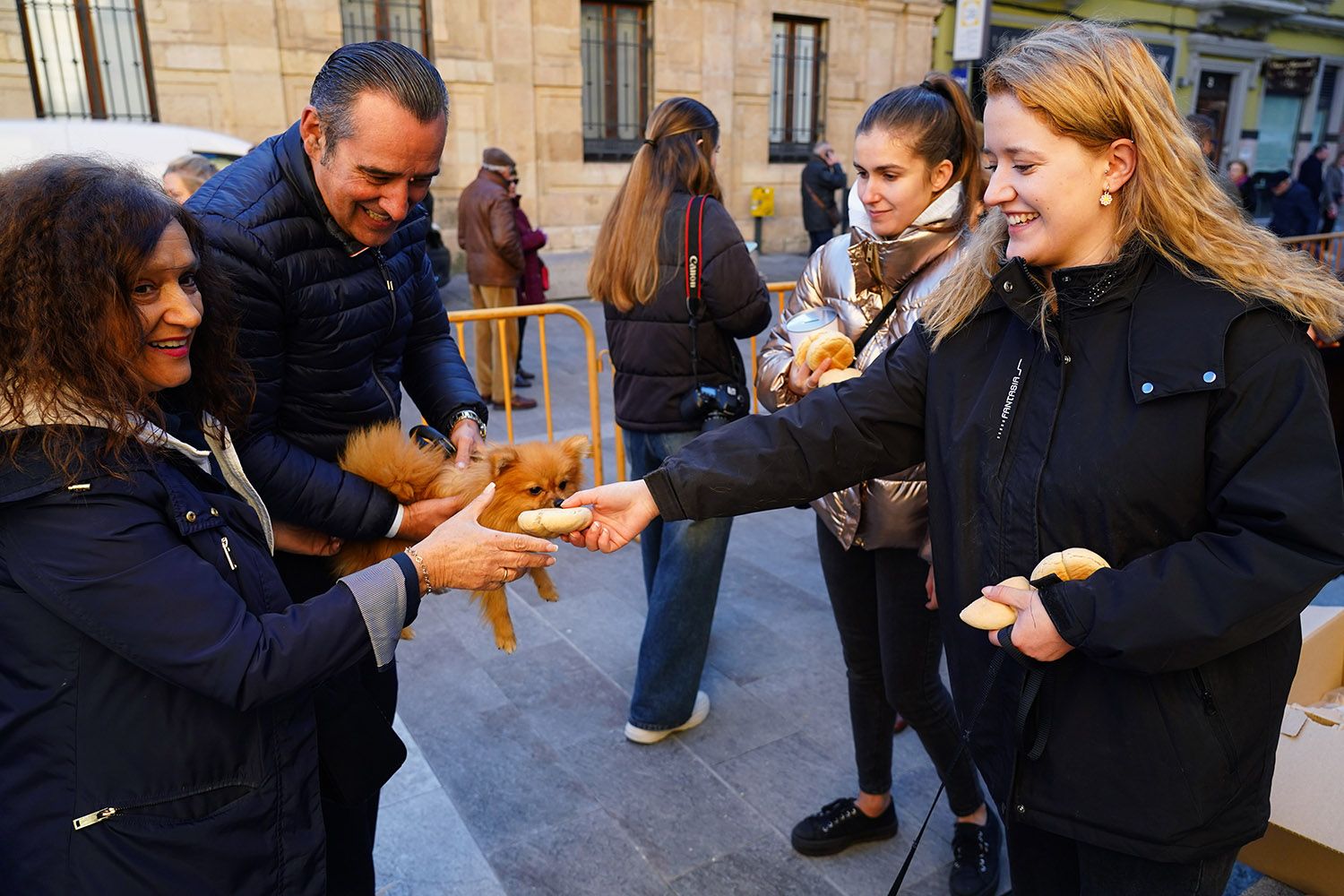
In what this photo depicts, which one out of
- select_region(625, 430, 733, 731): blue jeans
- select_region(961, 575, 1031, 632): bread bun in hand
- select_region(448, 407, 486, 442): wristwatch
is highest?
select_region(961, 575, 1031, 632): bread bun in hand

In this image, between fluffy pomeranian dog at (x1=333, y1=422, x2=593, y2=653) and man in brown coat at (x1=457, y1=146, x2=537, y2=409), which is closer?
fluffy pomeranian dog at (x1=333, y1=422, x2=593, y2=653)

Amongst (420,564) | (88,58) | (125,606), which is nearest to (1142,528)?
(420,564)

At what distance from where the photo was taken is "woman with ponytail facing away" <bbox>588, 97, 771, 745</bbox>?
3867 millimetres

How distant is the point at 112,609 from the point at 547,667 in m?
3.07

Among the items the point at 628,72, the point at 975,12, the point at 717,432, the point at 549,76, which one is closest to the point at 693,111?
the point at 717,432

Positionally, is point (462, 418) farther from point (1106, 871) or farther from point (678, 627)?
point (1106, 871)

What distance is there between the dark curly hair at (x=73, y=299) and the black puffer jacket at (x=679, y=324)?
2380 mm

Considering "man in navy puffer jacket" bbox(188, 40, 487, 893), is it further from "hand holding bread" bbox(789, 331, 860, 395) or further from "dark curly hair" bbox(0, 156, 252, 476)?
"hand holding bread" bbox(789, 331, 860, 395)

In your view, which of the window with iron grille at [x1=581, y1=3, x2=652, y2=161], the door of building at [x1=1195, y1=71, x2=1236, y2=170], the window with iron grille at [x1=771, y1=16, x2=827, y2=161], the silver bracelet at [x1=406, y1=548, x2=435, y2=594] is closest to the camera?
the silver bracelet at [x1=406, y1=548, x2=435, y2=594]

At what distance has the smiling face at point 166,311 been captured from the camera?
172cm

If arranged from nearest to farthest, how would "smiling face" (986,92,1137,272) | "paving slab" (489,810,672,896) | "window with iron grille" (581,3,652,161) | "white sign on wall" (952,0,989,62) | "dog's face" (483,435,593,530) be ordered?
"smiling face" (986,92,1137,272) → "dog's face" (483,435,593,530) → "paving slab" (489,810,672,896) → "white sign on wall" (952,0,989,62) → "window with iron grille" (581,3,652,161)

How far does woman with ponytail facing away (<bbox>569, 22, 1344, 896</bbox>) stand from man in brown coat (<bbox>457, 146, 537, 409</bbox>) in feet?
24.5

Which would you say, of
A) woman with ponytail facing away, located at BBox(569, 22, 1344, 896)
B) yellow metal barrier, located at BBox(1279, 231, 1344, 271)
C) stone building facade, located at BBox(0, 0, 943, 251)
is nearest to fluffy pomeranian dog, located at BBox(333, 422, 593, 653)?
woman with ponytail facing away, located at BBox(569, 22, 1344, 896)

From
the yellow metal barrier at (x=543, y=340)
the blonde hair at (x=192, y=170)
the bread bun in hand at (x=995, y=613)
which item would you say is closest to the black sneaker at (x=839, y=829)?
the bread bun in hand at (x=995, y=613)
